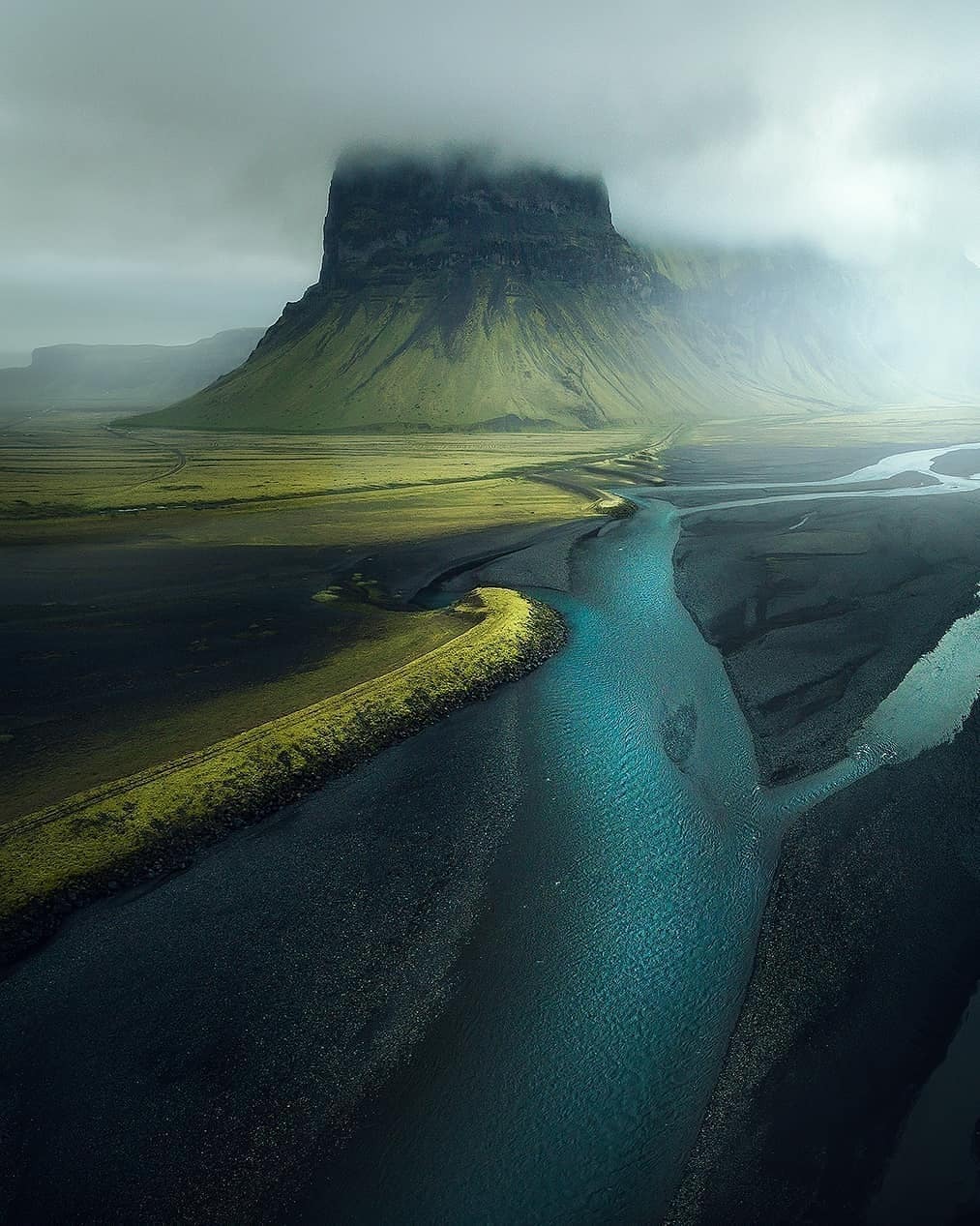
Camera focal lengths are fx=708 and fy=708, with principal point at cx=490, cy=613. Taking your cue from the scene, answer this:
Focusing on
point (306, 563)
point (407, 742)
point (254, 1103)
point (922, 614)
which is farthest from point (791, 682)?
point (306, 563)

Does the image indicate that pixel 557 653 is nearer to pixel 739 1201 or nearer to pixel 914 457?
pixel 739 1201

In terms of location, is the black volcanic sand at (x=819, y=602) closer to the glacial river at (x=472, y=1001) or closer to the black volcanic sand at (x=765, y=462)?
the glacial river at (x=472, y=1001)

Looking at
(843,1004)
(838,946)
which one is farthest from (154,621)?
(843,1004)

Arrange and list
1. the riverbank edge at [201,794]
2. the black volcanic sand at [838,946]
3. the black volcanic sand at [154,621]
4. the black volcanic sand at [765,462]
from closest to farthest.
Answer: the black volcanic sand at [838,946] < the riverbank edge at [201,794] < the black volcanic sand at [154,621] < the black volcanic sand at [765,462]

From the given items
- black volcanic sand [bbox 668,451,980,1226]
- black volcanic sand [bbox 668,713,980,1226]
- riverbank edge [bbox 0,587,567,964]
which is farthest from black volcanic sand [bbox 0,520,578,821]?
black volcanic sand [bbox 668,713,980,1226]

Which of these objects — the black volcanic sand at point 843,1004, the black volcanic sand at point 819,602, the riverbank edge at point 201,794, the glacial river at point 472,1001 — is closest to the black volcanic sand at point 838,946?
the black volcanic sand at point 843,1004
